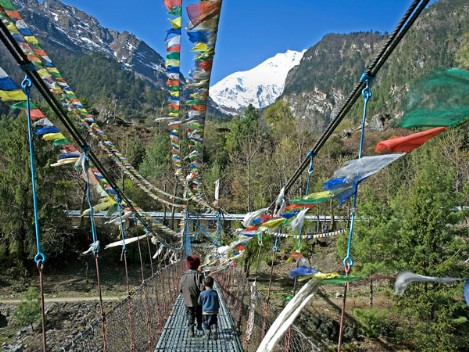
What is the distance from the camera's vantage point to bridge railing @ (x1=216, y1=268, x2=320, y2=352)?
134 inches

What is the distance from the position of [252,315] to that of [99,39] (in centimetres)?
20260

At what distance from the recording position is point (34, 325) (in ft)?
39.5

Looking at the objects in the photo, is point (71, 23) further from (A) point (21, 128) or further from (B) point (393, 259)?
(B) point (393, 259)

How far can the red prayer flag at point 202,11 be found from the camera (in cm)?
215

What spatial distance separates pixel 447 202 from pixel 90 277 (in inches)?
588

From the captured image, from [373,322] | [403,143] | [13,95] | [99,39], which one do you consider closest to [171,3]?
[13,95]

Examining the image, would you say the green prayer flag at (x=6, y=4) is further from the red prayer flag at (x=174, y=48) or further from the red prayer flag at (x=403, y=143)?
the red prayer flag at (x=403, y=143)

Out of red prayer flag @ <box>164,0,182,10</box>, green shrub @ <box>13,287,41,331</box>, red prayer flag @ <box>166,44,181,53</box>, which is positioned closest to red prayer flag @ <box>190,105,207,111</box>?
red prayer flag @ <box>166,44,181,53</box>

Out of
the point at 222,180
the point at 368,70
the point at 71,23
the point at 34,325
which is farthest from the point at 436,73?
the point at 71,23

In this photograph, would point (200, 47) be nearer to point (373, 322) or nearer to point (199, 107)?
point (199, 107)

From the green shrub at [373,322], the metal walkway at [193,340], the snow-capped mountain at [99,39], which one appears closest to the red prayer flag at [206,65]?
the metal walkway at [193,340]

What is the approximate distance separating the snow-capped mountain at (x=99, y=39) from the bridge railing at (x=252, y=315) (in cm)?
15479

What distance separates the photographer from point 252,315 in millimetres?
4480

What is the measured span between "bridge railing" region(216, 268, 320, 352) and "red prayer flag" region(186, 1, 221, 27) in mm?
2128
